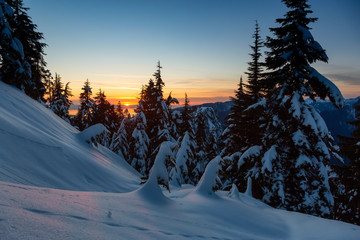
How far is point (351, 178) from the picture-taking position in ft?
42.2

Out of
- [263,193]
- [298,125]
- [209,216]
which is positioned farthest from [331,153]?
[209,216]

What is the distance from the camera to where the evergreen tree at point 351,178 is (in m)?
12.3

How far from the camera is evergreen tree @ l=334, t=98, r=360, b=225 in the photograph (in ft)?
40.2

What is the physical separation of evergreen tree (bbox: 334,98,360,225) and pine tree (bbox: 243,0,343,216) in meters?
4.46

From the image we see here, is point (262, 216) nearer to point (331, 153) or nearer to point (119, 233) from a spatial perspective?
point (119, 233)

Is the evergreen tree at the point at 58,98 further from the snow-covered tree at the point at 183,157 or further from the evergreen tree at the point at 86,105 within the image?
the snow-covered tree at the point at 183,157

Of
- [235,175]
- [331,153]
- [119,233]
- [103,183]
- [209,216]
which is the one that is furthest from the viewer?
[235,175]

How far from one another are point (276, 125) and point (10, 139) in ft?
36.5

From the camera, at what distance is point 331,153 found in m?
9.80

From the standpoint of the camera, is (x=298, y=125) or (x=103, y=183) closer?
(x=103, y=183)

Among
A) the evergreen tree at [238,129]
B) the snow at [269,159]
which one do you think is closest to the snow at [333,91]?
the snow at [269,159]

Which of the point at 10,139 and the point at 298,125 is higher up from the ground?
the point at 298,125

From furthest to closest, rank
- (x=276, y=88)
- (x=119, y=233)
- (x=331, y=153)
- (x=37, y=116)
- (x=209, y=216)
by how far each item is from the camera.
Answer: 1. (x=276, y=88)
2. (x=331, y=153)
3. (x=37, y=116)
4. (x=209, y=216)
5. (x=119, y=233)

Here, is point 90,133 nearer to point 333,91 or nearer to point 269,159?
point 269,159
